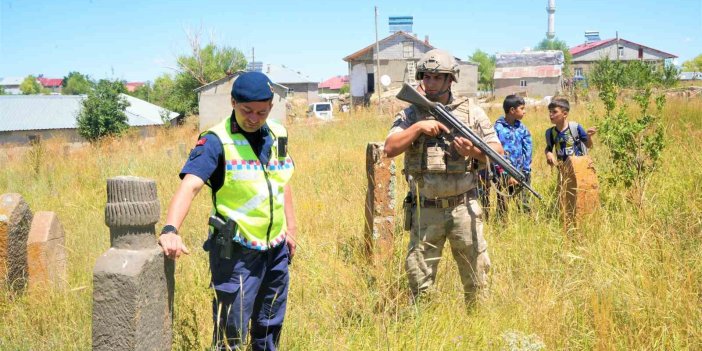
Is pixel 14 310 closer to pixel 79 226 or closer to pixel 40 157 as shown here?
pixel 79 226

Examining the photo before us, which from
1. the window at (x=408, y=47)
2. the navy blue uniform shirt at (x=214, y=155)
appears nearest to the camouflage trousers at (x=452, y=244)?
the navy blue uniform shirt at (x=214, y=155)

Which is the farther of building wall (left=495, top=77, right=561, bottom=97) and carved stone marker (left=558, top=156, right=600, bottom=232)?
building wall (left=495, top=77, right=561, bottom=97)

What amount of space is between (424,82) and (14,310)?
3.04 meters

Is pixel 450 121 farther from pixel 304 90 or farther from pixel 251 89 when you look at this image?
pixel 304 90

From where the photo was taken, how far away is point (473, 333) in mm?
2611

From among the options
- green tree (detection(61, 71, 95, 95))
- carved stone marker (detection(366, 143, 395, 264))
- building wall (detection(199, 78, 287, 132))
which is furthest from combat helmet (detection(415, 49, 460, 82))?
green tree (detection(61, 71, 95, 95))

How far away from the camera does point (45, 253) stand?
12.0 feet

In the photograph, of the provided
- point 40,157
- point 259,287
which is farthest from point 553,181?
point 40,157

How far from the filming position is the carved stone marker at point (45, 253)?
362cm

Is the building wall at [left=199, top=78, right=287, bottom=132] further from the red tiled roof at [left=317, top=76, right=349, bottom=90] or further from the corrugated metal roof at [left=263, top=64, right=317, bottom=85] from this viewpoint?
the red tiled roof at [left=317, top=76, right=349, bottom=90]

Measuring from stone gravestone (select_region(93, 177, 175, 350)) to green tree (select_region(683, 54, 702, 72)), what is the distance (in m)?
86.9

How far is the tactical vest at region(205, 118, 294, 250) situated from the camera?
217cm

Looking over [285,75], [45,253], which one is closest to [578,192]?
[45,253]

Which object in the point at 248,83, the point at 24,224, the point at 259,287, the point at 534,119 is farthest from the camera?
the point at 534,119
